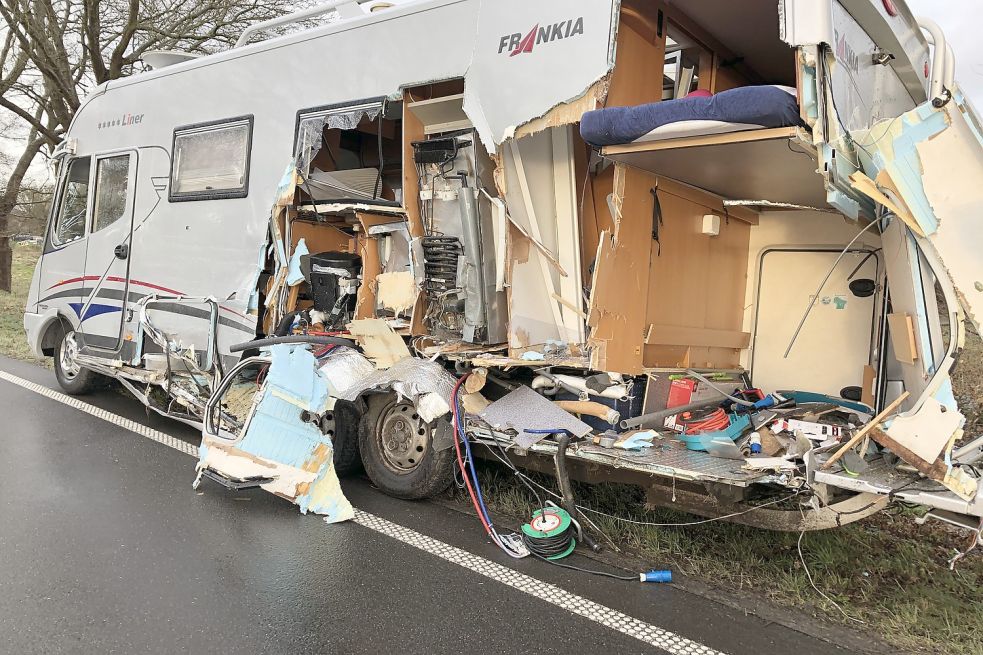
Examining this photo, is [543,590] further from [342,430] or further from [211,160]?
[211,160]

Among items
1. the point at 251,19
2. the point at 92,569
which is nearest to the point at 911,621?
the point at 92,569

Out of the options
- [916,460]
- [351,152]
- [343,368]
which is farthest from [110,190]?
[916,460]

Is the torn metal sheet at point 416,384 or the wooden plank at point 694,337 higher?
the wooden plank at point 694,337

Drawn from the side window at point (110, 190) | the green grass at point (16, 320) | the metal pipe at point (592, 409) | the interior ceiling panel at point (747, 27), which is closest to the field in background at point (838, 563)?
the metal pipe at point (592, 409)

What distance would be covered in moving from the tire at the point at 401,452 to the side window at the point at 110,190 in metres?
4.05

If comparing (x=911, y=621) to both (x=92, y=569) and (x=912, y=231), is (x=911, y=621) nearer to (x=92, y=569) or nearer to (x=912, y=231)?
(x=912, y=231)

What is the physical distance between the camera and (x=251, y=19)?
14.3m

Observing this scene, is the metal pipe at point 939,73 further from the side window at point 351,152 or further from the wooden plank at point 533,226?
the side window at point 351,152

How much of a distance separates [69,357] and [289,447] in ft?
15.5

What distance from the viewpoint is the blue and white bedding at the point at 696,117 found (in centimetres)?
332

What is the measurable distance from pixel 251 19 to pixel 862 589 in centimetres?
1478

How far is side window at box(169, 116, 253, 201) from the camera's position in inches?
243

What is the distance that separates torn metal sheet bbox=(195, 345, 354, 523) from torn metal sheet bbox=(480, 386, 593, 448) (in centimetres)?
118

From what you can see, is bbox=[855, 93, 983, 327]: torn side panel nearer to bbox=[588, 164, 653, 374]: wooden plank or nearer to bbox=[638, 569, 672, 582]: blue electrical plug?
bbox=[588, 164, 653, 374]: wooden plank
